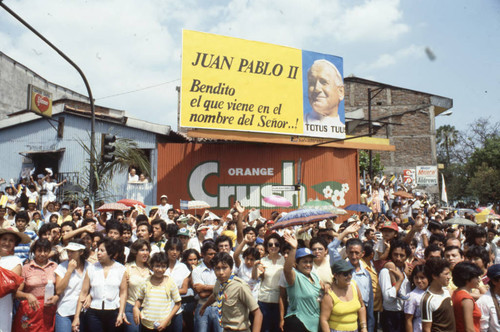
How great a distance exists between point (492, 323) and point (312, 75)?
50.6 feet

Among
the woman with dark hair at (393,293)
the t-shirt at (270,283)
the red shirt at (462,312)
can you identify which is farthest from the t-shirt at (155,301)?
the red shirt at (462,312)

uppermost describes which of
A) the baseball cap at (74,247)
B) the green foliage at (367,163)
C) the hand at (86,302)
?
the green foliage at (367,163)

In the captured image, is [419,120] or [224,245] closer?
[224,245]

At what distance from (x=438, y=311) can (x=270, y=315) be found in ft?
6.93

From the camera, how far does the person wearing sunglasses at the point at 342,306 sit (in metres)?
4.82

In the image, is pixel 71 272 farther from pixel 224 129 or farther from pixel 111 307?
pixel 224 129

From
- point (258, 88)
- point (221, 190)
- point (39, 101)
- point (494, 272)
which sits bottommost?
point (494, 272)

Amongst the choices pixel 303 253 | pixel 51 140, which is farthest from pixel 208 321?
pixel 51 140

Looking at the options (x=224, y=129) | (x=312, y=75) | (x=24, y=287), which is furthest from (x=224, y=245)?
(x=312, y=75)

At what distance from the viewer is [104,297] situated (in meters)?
5.18

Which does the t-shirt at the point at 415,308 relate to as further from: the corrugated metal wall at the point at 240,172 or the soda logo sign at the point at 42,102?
the soda logo sign at the point at 42,102

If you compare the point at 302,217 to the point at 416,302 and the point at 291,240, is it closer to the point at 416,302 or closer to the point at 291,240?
the point at 291,240

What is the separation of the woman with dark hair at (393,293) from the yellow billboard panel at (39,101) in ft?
49.2

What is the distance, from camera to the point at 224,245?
6.02m
